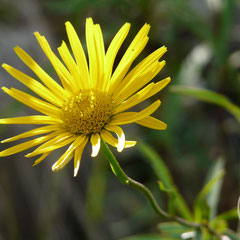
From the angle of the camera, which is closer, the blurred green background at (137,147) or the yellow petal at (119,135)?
the yellow petal at (119,135)

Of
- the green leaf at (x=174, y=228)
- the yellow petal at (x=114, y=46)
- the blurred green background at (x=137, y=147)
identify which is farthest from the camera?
the blurred green background at (x=137, y=147)

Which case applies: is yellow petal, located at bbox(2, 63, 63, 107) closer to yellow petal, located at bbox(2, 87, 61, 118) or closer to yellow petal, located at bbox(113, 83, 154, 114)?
yellow petal, located at bbox(2, 87, 61, 118)

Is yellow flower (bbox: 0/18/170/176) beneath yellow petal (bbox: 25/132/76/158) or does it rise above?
above

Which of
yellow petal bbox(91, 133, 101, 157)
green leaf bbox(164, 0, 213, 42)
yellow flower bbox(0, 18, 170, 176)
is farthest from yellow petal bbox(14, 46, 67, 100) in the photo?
green leaf bbox(164, 0, 213, 42)

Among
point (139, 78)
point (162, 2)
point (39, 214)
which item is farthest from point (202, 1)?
point (139, 78)

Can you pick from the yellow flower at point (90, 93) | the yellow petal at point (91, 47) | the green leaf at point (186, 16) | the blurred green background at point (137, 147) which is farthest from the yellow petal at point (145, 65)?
the green leaf at point (186, 16)

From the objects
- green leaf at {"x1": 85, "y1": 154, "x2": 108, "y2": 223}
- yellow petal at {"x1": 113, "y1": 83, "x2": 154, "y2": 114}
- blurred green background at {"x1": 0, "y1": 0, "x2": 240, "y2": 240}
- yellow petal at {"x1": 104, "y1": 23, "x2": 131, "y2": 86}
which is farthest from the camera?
green leaf at {"x1": 85, "y1": 154, "x2": 108, "y2": 223}

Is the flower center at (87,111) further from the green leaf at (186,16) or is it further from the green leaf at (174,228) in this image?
the green leaf at (186,16)

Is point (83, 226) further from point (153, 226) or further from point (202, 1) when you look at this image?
point (202, 1)

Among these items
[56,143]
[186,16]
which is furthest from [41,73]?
[186,16]

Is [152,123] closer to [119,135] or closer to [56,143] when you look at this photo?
[119,135]
